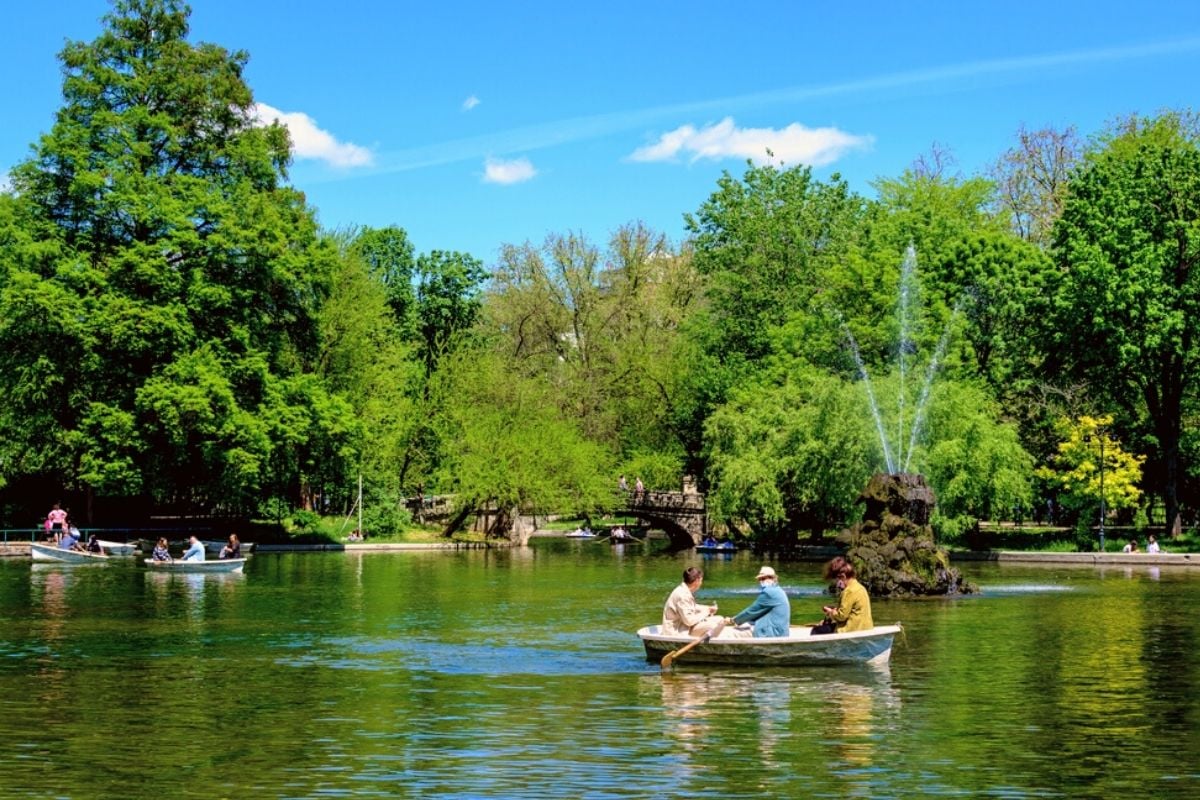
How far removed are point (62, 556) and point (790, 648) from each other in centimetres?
4305

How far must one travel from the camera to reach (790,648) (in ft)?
91.6

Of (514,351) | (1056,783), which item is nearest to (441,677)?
(1056,783)

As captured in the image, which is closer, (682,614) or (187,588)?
(682,614)

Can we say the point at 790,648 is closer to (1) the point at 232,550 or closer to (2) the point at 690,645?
(2) the point at 690,645

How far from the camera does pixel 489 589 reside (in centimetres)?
5034

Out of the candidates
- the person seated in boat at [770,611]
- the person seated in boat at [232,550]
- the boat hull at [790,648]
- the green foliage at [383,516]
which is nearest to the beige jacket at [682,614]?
the boat hull at [790,648]

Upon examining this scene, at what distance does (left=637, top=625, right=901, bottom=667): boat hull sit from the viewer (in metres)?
27.8

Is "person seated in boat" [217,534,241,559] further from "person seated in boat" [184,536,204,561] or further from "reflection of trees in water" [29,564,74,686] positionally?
"reflection of trees in water" [29,564,74,686]

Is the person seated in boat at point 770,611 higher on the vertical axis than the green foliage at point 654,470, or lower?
lower

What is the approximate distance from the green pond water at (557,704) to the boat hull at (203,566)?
10999mm

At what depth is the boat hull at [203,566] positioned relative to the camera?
186 ft

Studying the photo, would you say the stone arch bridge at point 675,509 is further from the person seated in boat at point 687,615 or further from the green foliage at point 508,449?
the person seated in boat at point 687,615

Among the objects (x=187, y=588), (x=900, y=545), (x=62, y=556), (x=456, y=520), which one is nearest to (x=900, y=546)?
(x=900, y=545)

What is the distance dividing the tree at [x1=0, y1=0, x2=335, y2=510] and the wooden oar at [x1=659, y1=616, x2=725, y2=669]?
138ft
